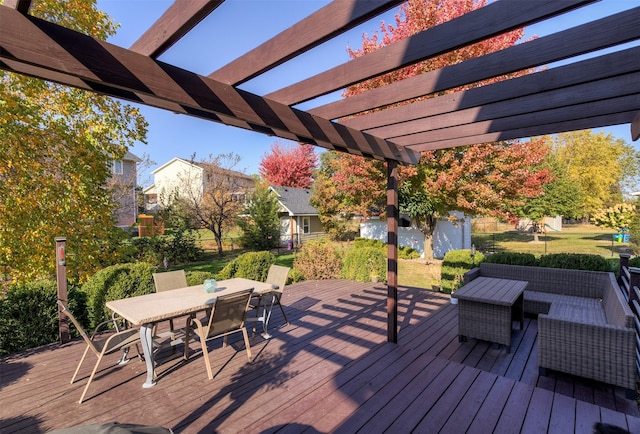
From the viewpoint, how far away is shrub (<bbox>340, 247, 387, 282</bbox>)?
320 inches

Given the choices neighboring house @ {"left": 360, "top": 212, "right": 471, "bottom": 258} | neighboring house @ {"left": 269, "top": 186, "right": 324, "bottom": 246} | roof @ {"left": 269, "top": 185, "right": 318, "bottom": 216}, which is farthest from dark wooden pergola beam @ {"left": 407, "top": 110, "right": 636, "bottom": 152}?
roof @ {"left": 269, "top": 185, "right": 318, "bottom": 216}

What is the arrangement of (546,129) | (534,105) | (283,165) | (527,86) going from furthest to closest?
(283,165) < (546,129) < (534,105) < (527,86)

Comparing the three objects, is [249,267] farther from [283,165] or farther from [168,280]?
[283,165]

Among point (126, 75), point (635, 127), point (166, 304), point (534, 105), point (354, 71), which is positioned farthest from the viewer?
point (166, 304)

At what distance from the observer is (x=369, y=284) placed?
7.77m

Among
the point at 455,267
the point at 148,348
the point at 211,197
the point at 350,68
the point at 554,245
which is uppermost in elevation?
the point at 211,197

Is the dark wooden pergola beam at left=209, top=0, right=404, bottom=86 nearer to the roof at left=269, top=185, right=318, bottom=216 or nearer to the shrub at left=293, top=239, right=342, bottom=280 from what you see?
the shrub at left=293, top=239, right=342, bottom=280

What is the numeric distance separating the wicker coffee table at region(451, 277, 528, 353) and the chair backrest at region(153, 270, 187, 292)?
4.02m

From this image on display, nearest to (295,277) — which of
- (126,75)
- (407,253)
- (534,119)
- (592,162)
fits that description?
(534,119)

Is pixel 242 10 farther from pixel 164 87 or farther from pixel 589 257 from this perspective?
pixel 589 257

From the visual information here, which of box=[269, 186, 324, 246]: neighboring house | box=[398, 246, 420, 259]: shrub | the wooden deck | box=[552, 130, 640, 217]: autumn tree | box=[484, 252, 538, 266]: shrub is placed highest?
box=[552, 130, 640, 217]: autumn tree

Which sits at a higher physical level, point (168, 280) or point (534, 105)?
point (534, 105)

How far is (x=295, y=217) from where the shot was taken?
21844mm

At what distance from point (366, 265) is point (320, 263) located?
1.44 metres
